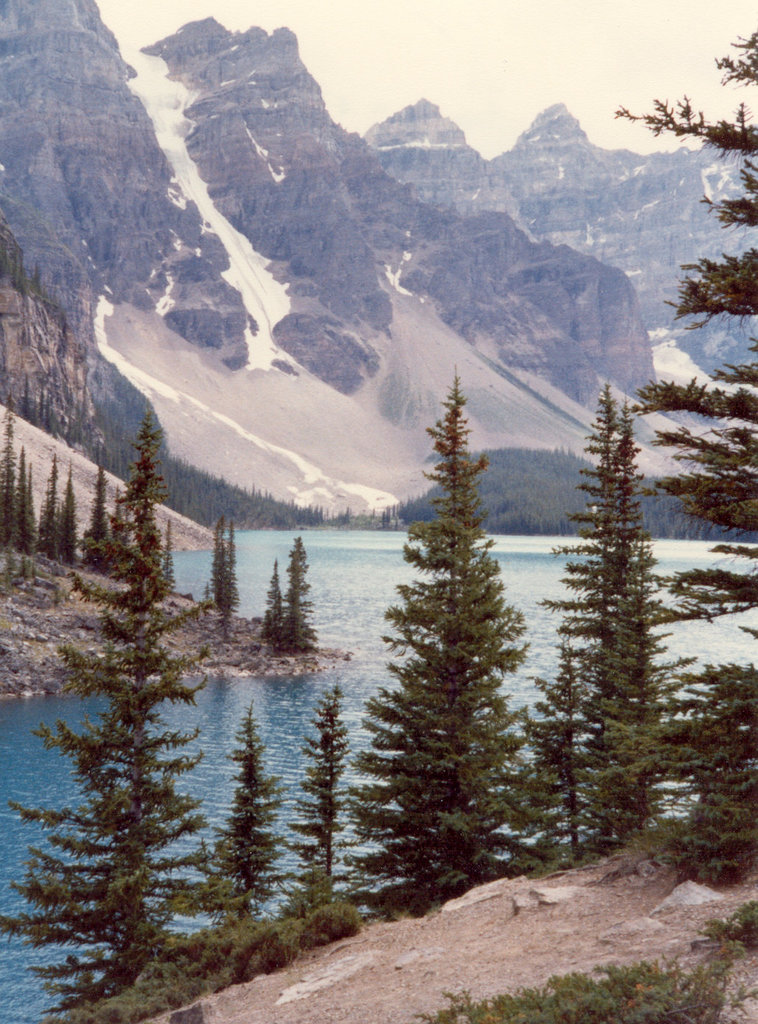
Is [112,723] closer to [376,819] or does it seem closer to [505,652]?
[376,819]

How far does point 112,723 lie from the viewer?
18516 millimetres

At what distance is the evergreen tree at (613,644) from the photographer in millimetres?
20750

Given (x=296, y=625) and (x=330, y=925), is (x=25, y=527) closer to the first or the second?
(x=296, y=625)

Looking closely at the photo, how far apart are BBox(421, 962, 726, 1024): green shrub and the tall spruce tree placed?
335 centimetres

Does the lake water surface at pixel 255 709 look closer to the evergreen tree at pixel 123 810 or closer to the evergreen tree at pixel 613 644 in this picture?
the evergreen tree at pixel 123 810

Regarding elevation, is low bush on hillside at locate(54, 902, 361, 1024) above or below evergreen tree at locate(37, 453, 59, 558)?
below

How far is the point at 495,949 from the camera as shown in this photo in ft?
37.9

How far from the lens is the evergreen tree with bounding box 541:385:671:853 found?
20.8m

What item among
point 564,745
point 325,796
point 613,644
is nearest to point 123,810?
point 325,796

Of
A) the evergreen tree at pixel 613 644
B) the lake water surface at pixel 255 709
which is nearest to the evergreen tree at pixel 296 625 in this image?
the lake water surface at pixel 255 709

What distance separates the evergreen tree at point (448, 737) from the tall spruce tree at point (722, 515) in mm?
7750

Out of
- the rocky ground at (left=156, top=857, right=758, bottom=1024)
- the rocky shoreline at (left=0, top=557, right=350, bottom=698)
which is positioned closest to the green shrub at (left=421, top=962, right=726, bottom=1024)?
the rocky ground at (left=156, top=857, right=758, bottom=1024)

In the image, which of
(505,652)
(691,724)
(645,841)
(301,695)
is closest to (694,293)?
(691,724)

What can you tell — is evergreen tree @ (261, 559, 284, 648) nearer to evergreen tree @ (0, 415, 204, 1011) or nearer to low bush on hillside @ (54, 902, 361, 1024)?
evergreen tree @ (0, 415, 204, 1011)
